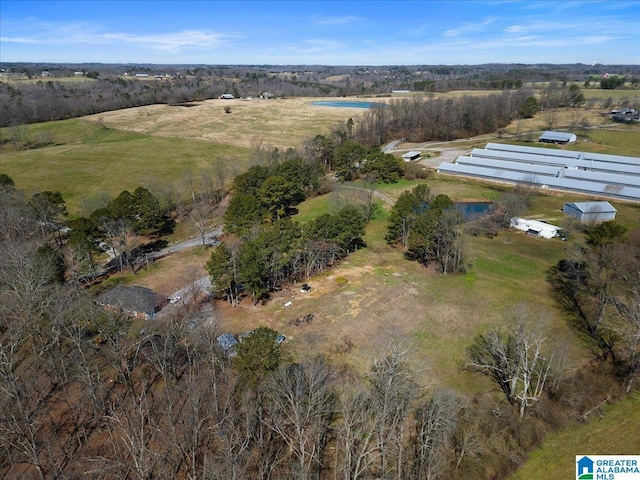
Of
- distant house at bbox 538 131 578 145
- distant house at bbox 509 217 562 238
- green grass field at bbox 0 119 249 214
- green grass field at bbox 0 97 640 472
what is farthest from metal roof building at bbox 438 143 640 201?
green grass field at bbox 0 119 249 214

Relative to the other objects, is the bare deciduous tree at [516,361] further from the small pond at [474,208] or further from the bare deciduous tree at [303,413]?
the small pond at [474,208]

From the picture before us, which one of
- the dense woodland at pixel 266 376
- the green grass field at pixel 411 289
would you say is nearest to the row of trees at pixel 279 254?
the dense woodland at pixel 266 376

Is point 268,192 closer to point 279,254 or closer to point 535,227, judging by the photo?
point 279,254

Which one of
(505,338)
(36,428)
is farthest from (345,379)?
(36,428)

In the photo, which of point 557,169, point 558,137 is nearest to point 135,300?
point 557,169

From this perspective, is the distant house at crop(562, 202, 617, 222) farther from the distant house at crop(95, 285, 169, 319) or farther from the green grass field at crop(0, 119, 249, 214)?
the green grass field at crop(0, 119, 249, 214)

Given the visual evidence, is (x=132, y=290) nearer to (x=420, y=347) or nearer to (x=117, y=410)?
(x=117, y=410)
